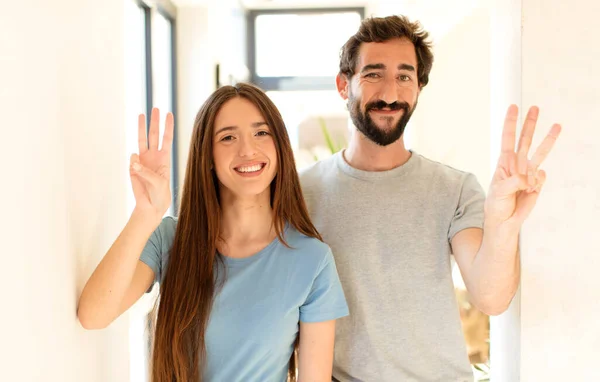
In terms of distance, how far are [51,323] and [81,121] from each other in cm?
41

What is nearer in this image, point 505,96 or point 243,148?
point 243,148

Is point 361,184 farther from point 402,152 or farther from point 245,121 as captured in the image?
point 245,121

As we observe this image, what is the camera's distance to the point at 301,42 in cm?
543

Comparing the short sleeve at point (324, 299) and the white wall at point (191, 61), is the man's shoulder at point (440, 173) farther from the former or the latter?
the white wall at point (191, 61)

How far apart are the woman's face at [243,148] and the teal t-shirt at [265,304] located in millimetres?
181

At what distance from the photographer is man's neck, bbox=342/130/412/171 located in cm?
186

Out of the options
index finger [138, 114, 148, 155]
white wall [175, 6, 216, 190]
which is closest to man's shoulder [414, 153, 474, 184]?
index finger [138, 114, 148, 155]

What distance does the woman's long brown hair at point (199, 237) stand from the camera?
1510 millimetres

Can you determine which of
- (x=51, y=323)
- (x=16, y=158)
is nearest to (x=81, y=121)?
(x=16, y=158)

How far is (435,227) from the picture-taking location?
1770 millimetres

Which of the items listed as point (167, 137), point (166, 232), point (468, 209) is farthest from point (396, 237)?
point (167, 137)

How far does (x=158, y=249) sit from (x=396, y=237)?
26.1 inches

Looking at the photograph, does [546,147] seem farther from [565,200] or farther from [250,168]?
[250,168]

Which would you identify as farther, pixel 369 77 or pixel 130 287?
pixel 369 77
